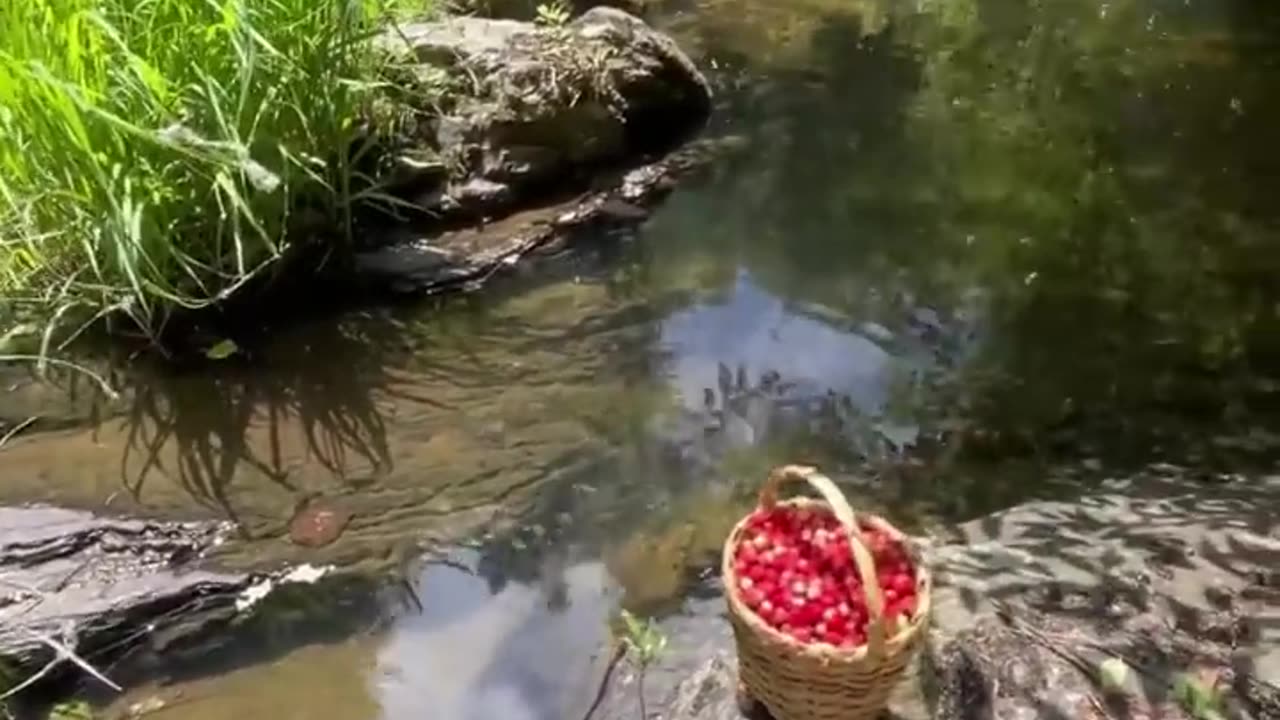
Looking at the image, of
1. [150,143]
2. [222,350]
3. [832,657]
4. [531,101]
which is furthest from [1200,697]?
[531,101]

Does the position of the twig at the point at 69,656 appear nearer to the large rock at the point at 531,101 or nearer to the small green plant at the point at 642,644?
the small green plant at the point at 642,644

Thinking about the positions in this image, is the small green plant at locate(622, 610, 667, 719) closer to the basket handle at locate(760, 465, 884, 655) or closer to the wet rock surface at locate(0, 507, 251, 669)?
the basket handle at locate(760, 465, 884, 655)

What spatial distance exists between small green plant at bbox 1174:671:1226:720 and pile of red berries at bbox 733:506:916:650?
1.57 ft

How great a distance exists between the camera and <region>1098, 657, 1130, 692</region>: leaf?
217cm

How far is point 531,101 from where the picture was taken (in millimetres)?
4152

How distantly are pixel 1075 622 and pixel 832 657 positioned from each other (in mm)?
688

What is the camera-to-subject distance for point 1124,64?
203 inches

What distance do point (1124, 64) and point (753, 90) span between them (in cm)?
150

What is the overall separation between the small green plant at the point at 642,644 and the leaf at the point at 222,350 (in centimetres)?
134

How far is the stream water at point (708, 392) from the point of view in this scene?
269 centimetres

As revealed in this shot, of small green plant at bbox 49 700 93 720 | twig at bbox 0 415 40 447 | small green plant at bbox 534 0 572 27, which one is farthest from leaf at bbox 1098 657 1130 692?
small green plant at bbox 534 0 572 27

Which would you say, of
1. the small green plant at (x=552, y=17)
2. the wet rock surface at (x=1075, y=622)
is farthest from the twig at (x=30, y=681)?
the small green plant at (x=552, y=17)

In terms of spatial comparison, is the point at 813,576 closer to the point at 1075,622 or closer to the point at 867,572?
the point at 867,572

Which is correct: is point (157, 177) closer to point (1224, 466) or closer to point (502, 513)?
point (502, 513)
